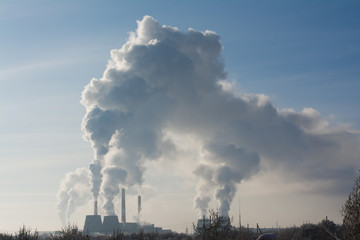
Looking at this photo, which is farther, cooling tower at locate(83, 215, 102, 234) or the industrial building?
cooling tower at locate(83, 215, 102, 234)

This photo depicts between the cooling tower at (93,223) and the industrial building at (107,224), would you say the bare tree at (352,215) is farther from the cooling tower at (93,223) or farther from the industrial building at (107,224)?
the cooling tower at (93,223)

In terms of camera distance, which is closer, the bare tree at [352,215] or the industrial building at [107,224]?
the bare tree at [352,215]

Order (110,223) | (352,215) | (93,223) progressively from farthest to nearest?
(93,223)
(110,223)
(352,215)

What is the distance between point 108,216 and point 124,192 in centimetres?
2981

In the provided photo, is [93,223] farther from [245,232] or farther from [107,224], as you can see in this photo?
[245,232]

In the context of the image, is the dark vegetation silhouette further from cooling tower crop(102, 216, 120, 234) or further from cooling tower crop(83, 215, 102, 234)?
cooling tower crop(83, 215, 102, 234)

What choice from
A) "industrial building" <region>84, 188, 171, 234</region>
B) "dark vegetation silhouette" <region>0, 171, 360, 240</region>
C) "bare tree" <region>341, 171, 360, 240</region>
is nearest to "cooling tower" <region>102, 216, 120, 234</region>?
"industrial building" <region>84, 188, 171, 234</region>

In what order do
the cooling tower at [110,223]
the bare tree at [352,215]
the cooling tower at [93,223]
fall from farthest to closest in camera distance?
1. the cooling tower at [93,223]
2. the cooling tower at [110,223]
3. the bare tree at [352,215]

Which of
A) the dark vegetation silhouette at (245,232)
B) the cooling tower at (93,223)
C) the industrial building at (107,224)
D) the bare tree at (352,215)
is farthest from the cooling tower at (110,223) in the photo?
the bare tree at (352,215)

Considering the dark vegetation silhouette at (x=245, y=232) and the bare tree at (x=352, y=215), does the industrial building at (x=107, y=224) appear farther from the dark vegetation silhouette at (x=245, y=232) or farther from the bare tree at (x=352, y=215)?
the bare tree at (x=352, y=215)

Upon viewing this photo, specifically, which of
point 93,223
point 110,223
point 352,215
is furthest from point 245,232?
point 93,223

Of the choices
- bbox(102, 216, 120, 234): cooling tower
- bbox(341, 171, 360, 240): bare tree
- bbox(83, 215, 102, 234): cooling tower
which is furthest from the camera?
bbox(83, 215, 102, 234): cooling tower

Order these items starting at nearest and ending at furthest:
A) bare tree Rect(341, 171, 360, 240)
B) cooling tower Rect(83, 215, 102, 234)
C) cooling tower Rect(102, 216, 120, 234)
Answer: bare tree Rect(341, 171, 360, 240), cooling tower Rect(102, 216, 120, 234), cooling tower Rect(83, 215, 102, 234)

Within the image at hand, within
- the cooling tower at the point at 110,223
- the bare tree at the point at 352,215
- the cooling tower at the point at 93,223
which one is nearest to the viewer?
the bare tree at the point at 352,215
